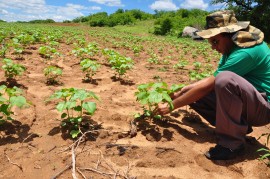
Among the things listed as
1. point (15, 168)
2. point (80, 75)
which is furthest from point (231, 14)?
point (80, 75)

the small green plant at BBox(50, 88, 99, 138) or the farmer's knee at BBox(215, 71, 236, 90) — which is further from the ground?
the farmer's knee at BBox(215, 71, 236, 90)

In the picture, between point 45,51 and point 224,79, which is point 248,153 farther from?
point 45,51

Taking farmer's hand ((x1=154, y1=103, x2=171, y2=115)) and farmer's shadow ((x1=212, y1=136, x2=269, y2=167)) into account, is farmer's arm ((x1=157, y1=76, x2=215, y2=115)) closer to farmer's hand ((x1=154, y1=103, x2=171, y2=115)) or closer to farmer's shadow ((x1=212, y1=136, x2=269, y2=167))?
farmer's hand ((x1=154, y1=103, x2=171, y2=115))

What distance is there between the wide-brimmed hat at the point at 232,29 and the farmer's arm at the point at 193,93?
0.40m

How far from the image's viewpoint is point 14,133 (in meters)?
2.85

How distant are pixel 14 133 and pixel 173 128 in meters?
1.60

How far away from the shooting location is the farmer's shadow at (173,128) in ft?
9.73

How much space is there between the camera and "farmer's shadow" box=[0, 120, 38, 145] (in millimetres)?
2730

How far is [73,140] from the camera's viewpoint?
108 inches

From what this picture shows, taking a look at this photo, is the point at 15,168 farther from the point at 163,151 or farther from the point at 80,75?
the point at 80,75

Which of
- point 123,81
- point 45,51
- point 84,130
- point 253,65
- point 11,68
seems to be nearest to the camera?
point 253,65

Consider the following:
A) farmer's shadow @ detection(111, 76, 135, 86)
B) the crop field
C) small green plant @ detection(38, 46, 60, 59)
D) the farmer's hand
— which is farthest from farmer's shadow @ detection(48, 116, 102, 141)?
small green plant @ detection(38, 46, 60, 59)

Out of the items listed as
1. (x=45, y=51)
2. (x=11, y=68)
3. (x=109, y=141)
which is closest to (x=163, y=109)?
(x=109, y=141)

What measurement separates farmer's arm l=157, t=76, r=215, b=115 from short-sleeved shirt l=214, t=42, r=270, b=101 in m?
0.17
